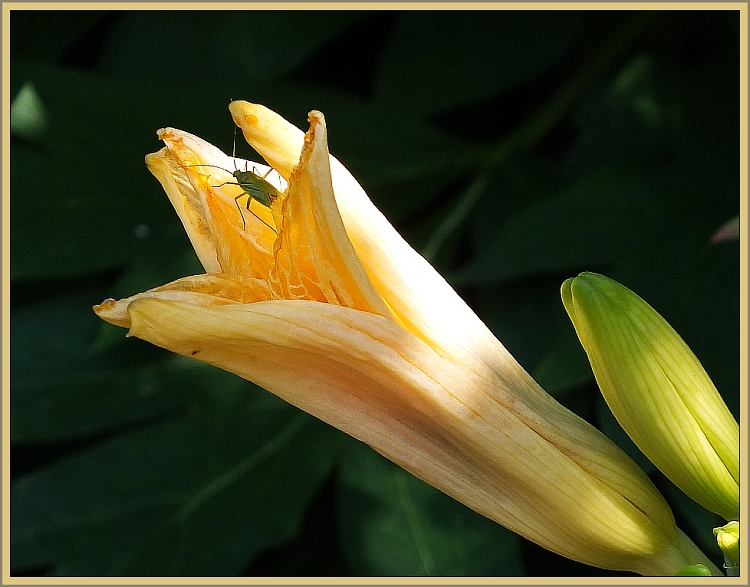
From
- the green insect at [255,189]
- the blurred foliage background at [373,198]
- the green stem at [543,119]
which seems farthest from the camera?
the green stem at [543,119]

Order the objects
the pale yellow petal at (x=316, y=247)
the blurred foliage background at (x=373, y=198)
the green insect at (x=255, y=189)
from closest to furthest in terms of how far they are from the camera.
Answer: the pale yellow petal at (x=316, y=247) < the green insect at (x=255, y=189) < the blurred foliage background at (x=373, y=198)

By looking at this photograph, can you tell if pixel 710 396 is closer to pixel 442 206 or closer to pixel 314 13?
pixel 442 206

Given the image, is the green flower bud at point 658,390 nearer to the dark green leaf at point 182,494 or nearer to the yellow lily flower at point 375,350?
the yellow lily flower at point 375,350

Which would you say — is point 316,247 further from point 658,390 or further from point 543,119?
point 543,119

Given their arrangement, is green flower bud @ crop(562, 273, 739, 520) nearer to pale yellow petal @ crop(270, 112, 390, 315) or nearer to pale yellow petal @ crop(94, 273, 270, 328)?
pale yellow petal @ crop(270, 112, 390, 315)

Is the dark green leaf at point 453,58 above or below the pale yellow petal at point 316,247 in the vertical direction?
above

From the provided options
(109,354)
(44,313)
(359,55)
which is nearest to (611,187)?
(359,55)

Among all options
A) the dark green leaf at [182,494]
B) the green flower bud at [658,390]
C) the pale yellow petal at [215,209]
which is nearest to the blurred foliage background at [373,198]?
the dark green leaf at [182,494]
